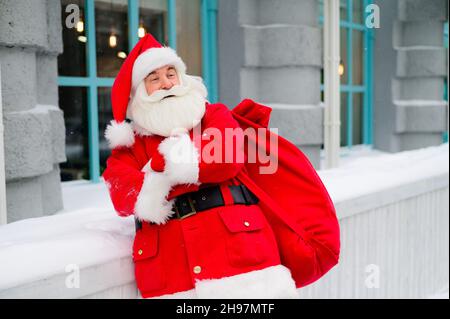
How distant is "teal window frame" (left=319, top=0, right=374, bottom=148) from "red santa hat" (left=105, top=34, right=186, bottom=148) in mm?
3433

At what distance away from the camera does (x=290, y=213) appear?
2094mm

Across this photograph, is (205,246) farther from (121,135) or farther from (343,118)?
(343,118)

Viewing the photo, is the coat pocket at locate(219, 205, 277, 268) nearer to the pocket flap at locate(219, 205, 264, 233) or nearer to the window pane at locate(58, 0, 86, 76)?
the pocket flap at locate(219, 205, 264, 233)

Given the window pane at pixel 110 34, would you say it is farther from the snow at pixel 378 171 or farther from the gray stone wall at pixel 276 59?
the snow at pixel 378 171

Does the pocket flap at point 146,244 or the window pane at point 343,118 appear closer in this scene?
the pocket flap at point 146,244

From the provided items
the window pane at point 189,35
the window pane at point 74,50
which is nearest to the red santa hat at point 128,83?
the window pane at point 74,50

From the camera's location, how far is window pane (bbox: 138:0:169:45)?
362 cm

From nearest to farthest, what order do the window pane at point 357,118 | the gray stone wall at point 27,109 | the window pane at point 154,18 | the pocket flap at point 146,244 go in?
the pocket flap at point 146,244 < the gray stone wall at point 27,109 < the window pane at point 154,18 < the window pane at point 357,118

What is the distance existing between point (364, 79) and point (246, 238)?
13.6 feet

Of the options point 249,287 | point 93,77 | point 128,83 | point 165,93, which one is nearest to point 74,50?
point 93,77

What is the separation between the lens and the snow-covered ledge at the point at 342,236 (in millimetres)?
1855

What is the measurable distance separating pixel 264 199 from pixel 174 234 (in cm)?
37

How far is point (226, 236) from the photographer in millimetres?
1839

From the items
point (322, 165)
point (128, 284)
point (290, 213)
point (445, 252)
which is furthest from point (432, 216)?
point (128, 284)
